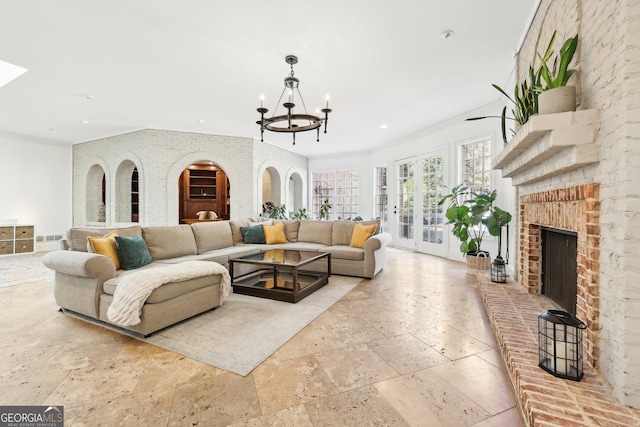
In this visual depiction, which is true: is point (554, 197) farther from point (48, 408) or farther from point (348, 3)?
point (48, 408)

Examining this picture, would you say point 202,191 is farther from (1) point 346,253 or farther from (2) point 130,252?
(1) point 346,253

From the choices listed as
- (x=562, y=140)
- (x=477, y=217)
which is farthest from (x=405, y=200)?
(x=562, y=140)

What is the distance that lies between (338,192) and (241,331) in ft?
22.5

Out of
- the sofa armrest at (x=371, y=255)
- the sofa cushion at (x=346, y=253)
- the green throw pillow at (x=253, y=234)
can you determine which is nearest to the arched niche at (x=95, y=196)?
the green throw pillow at (x=253, y=234)

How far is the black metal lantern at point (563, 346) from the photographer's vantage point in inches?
56.3

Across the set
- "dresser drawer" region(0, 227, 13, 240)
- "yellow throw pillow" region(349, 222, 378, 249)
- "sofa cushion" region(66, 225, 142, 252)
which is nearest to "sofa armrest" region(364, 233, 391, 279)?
"yellow throw pillow" region(349, 222, 378, 249)

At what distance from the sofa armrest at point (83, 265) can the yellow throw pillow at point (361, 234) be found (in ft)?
10.3

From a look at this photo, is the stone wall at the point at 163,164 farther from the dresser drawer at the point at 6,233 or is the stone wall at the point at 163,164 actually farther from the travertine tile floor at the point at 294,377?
the travertine tile floor at the point at 294,377

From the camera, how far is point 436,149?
5957 mm

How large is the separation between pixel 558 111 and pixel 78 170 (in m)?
9.41

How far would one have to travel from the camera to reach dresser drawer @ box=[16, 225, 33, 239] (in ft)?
20.3

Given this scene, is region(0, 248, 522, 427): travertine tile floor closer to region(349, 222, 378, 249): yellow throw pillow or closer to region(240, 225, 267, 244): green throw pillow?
region(349, 222, 378, 249): yellow throw pillow

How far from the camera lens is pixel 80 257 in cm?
255

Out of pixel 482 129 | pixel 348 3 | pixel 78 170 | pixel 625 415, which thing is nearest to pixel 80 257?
pixel 348 3
